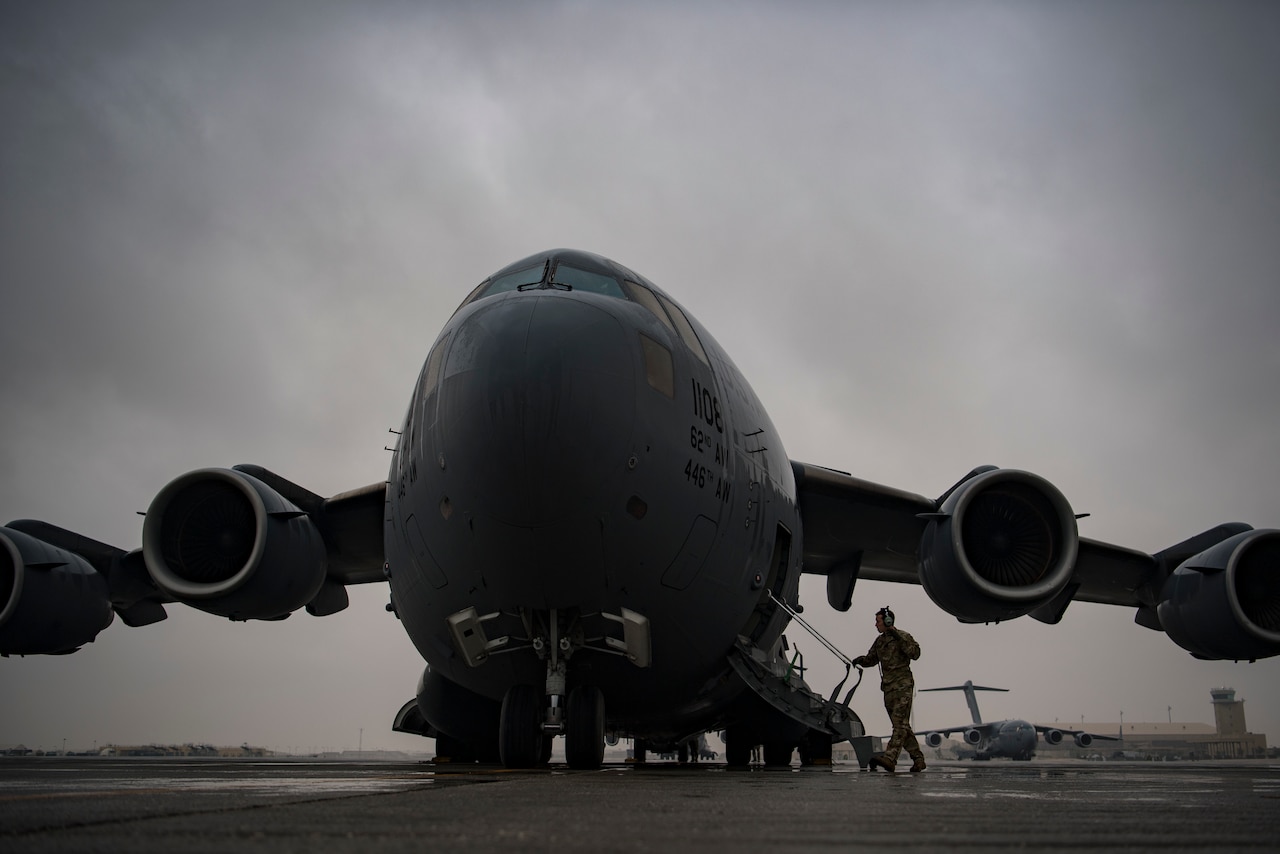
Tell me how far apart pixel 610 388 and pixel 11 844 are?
4.74m

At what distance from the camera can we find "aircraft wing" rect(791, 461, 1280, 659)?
8.84 metres

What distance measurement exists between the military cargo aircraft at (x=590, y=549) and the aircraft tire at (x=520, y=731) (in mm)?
15

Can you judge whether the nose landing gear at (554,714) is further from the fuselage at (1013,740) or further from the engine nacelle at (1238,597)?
the fuselage at (1013,740)

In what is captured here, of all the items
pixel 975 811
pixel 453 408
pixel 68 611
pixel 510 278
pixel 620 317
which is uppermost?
pixel 510 278

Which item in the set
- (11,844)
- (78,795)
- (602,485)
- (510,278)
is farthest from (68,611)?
(11,844)

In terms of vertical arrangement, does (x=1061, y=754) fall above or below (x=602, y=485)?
below

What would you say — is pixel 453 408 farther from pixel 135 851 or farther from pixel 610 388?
pixel 135 851

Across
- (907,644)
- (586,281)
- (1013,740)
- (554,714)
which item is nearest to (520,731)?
(554,714)

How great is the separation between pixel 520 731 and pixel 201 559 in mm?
3894

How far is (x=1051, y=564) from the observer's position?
348 inches

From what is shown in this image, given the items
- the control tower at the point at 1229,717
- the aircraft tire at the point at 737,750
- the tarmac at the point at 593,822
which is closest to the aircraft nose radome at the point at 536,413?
the tarmac at the point at 593,822

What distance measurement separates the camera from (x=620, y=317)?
6.90m

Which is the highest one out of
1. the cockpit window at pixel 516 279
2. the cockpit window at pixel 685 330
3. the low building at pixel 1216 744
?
the cockpit window at pixel 516 279

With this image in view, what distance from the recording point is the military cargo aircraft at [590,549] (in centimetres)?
632
